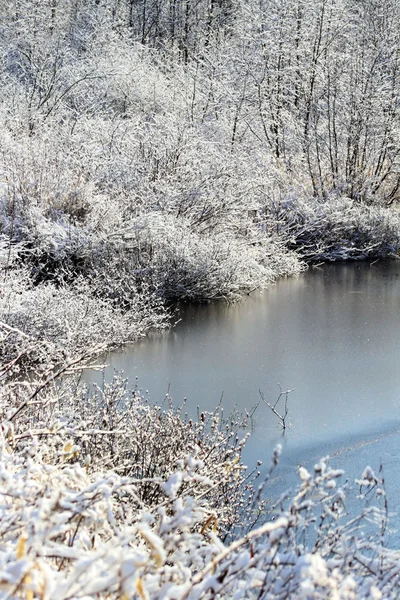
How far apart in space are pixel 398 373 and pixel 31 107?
10.3m

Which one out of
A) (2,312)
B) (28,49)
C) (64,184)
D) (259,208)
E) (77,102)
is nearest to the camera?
(2,312)

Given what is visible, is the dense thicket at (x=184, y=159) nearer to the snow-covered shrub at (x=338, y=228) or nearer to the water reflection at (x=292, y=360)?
the snow-covered shrub at (x=338, y=228)

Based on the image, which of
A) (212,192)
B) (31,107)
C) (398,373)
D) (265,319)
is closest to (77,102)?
(31,107)

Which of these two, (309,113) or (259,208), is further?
(309,113)

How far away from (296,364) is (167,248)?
3425 millimetres

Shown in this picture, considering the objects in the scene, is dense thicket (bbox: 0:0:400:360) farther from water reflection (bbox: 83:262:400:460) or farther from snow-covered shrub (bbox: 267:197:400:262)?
water reflection (bbox: 83:262:400:460)

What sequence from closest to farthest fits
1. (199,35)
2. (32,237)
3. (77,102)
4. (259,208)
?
(32,237)
(259,208)
(77,102)
(199,35)

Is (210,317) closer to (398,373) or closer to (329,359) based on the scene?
(329,359)

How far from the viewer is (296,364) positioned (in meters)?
8.05

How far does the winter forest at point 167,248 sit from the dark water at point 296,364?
47cm

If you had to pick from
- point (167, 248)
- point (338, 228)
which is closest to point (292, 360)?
point (167, 248)

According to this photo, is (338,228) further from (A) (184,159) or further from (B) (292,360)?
(B) (292,360)

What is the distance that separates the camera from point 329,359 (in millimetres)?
8297

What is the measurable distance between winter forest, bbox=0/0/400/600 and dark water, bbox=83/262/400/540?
0.47 metres
